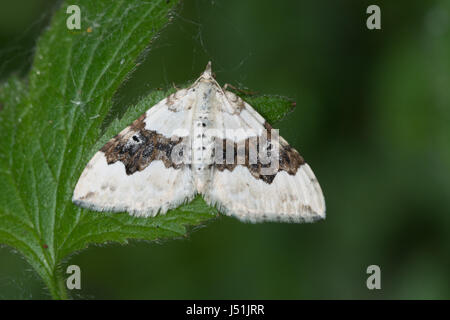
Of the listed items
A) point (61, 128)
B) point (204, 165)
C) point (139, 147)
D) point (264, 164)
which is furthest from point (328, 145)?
point (61, 128)

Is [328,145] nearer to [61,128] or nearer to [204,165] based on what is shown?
[204,165]

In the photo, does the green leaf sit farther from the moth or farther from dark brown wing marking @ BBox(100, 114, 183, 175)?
dark brown wing marking @ BBox(100, 114, 183, 175)

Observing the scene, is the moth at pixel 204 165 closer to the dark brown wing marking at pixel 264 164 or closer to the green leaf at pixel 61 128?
the dark brown wing marking at pixel 264 164

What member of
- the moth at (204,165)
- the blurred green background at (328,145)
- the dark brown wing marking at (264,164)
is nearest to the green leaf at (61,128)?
the moth at (204,165)

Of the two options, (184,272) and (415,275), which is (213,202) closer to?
(184,272)

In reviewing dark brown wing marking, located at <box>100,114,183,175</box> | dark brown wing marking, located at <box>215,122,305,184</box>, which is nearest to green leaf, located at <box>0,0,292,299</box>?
dark brown wing marking, located at <box>100,114,183,175</box>
